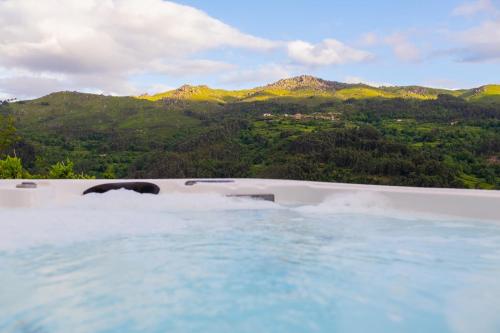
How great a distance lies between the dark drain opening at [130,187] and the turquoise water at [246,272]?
50 centimetres

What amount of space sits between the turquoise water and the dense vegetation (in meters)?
4.24

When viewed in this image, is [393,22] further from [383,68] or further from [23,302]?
[23,302]

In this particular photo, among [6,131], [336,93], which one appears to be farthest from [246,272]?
[336,93]

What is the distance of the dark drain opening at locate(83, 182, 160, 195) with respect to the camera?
4402 millimetres

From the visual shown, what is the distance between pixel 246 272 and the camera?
2338mm

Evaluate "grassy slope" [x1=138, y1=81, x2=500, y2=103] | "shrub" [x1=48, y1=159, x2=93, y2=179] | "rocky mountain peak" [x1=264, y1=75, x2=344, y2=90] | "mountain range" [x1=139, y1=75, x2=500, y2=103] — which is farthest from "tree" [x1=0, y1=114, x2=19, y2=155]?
"rocky mountain peak" [x1=264, y1=75, x2=344, y2=90]

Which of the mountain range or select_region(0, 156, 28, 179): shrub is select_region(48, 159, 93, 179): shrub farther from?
the mountain range

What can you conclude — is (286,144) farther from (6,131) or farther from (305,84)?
(305,84)

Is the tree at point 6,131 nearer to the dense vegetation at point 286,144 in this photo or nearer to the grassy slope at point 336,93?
the dense vegetation at point 286,144

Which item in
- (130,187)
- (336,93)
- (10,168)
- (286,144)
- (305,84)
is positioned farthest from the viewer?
(305,84)

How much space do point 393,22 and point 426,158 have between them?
7.63 meters

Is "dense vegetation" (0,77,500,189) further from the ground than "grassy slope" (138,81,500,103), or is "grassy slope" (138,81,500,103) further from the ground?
"grassy slope" (138,81,500,103)

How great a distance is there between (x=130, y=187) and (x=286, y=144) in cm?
2401

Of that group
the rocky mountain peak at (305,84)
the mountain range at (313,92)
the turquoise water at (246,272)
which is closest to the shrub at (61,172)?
the turquoise water at (246,272)
